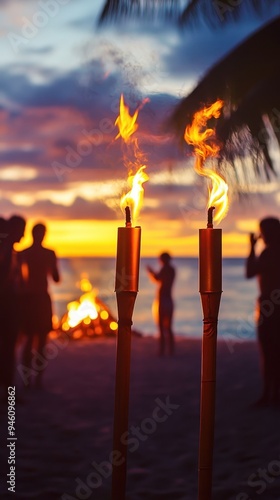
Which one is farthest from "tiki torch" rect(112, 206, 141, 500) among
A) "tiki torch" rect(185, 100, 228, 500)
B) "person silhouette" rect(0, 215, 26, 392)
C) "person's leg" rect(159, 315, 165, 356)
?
"person's leg" rect(159, 315, 165, 356)

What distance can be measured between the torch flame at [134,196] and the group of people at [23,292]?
3.80 m

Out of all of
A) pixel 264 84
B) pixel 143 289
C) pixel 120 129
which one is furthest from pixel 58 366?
pixel 143 289

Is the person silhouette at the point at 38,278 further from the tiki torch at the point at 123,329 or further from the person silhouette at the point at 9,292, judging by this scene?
the tiki torch at the point at 123,329

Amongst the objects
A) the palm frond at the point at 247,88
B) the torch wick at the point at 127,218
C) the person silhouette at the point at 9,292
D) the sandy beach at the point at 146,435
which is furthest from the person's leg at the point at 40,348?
the torch wick at the point at 127,218

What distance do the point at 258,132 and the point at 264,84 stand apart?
21.0 inches

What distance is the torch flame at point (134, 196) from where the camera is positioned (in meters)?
2.54

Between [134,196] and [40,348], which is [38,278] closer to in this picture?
[40,348]

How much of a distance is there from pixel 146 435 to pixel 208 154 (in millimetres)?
4045

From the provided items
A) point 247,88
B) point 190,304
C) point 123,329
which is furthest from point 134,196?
point 190,304

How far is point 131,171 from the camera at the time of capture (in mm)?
2801

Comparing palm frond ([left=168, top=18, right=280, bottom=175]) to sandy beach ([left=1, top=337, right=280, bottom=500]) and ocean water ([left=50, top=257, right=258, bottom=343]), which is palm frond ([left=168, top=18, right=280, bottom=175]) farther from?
ocean water ([left=50, top=257, right=258, bottom=343])

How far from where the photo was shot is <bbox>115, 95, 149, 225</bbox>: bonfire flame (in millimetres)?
2555

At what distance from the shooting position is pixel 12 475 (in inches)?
194

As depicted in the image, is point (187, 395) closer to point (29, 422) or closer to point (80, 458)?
point (29, 422)
